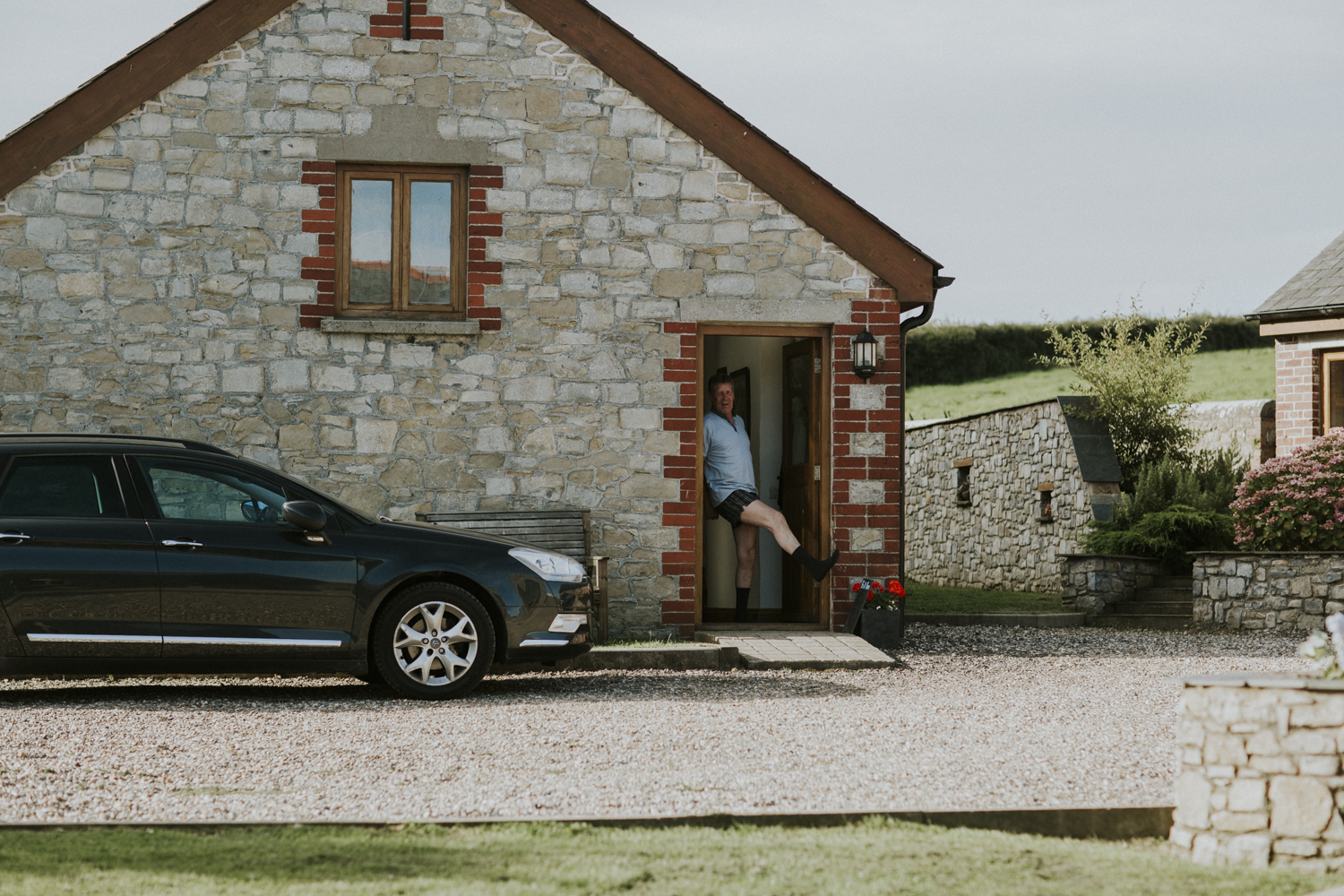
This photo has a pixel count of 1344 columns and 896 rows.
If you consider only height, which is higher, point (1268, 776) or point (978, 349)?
point (978, 349)

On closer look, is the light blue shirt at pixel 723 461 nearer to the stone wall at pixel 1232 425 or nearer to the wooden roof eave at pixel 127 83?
the wooden roof eave at pixel 127 83

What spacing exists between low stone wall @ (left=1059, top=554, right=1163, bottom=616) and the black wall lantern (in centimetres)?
511

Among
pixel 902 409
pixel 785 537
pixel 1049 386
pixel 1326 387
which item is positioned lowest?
pixel 785 537

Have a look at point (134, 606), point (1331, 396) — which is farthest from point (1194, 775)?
point (1331, 396)

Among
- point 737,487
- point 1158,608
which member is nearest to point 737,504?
point 737,487

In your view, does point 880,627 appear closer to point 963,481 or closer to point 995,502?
point 995,502

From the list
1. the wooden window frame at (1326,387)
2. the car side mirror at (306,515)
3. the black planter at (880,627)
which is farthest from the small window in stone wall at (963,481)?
the car side mirror at (306,515)

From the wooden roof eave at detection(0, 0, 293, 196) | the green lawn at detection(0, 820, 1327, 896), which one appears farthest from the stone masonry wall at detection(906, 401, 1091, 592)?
the green lawn at detection(0, 820, 1327, 896)

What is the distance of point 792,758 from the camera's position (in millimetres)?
6309

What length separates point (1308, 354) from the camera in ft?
57.5

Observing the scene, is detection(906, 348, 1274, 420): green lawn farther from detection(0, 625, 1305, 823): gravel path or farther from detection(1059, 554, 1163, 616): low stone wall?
detection(0, 625, 1305, 823): gravel path

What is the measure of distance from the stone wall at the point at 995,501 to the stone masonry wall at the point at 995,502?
0.01m

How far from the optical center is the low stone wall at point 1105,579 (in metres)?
15.2

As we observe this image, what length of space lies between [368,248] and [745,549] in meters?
4.11
